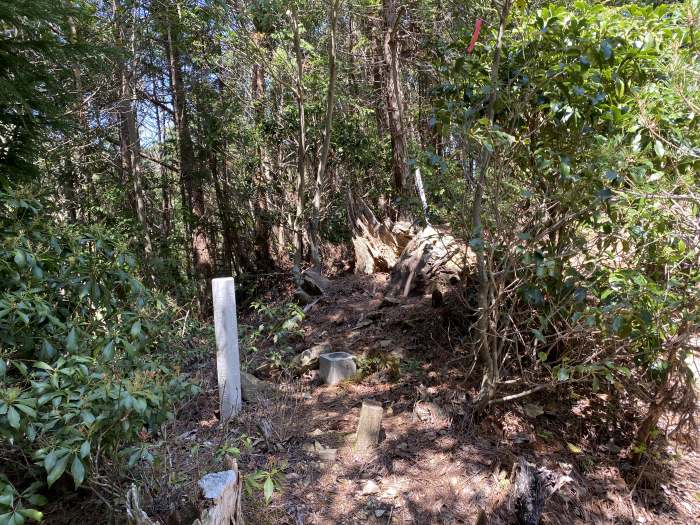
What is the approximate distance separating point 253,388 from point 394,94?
5.40 m

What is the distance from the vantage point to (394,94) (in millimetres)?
7691

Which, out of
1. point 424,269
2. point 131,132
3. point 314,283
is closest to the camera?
point 424,269

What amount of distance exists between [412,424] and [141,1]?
8.86m

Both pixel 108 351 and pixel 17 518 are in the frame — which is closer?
pixel 17 518

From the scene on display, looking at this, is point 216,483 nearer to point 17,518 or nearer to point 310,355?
point 17,518

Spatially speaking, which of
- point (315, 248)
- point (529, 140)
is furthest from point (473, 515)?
point (315, 248)

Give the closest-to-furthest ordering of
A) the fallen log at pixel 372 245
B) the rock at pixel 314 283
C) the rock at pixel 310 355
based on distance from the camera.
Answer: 1. the rock at pixel 310 355
2. the rock at pixel 314 283
3. the fallen log at pixel 372 245

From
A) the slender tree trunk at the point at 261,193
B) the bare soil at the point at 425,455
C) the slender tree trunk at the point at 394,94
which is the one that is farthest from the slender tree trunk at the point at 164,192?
the bare soil at the point at 425,455

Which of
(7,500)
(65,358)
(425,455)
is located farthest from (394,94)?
(7,500)

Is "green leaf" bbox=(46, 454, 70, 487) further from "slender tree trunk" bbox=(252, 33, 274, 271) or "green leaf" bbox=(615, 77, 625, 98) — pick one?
"slender tree trunk" bbox=(252, 33, 274, 271)

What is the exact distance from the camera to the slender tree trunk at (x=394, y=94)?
24.1 feet

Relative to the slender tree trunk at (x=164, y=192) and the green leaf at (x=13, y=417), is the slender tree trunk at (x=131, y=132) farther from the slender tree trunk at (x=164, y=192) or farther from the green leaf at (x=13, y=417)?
the green leaf at (x=13, y=417)

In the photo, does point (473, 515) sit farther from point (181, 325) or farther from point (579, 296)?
point (181, 325)

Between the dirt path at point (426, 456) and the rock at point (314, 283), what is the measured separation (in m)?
2.90
